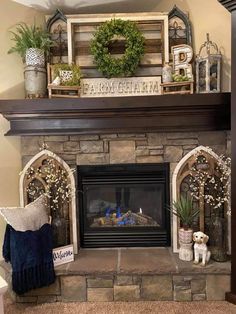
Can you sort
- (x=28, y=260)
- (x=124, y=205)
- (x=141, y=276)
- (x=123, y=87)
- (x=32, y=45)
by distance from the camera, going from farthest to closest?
1. (x=124, y=205)
2. (x=123, y=87)
3. (x=32, y=45)
4. (x=141, y=276)
5. (x=28, y=260)

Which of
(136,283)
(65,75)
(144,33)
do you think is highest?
(144,33)

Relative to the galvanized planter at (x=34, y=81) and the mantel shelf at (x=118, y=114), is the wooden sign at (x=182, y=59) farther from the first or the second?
the galvanized planter at (x=34, y=81)

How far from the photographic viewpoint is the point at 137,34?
225 centimetres

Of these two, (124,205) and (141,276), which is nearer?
(141,276)

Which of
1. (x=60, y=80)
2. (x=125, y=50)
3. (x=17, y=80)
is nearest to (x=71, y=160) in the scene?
(x=60, y=80)

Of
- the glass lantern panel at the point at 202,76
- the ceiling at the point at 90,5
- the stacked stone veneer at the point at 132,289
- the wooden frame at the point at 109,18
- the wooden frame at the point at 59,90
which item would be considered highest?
the ceiling at the point at 90,5

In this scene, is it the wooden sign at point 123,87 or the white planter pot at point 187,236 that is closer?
the white planter pot at point 187,236

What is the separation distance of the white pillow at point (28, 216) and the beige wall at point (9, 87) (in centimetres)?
33

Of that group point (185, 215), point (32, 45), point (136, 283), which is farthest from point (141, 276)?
point (32, 45)

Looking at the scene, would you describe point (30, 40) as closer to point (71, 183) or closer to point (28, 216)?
point (71, 183)

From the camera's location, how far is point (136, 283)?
7.01 ft

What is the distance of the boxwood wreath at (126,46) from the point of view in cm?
224

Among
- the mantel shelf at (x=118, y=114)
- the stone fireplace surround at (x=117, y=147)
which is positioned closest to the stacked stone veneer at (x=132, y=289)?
the stone fireplace surround at (x=117, y=147)

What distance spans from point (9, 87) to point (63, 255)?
4.56 ft
